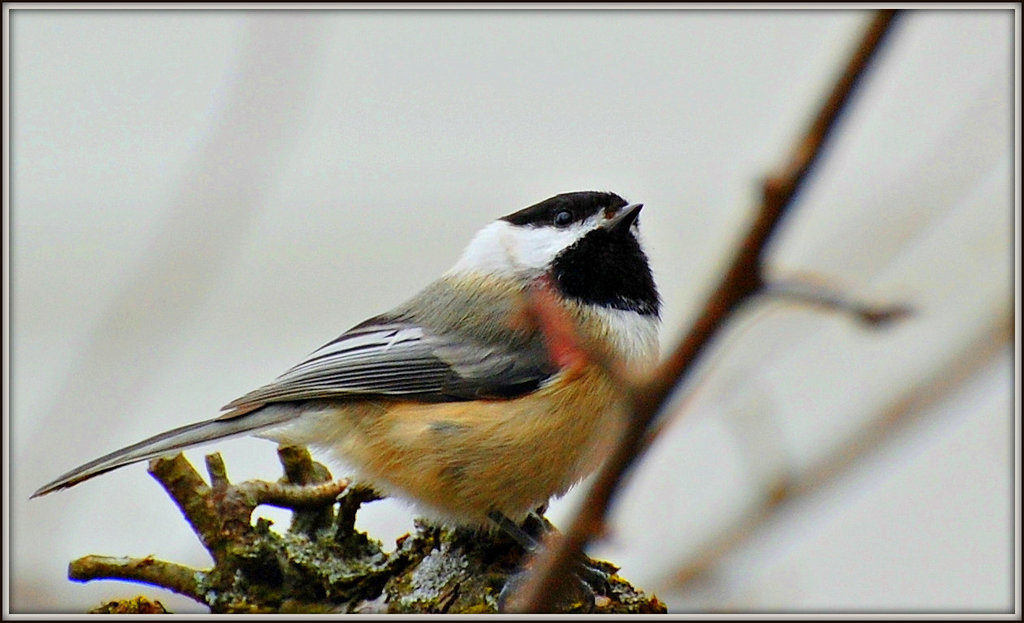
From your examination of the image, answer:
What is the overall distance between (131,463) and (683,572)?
3.88ft

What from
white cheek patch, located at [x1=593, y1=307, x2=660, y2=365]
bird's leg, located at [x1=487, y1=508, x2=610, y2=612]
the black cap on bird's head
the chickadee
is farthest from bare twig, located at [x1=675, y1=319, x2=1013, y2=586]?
the black cap on bird's head

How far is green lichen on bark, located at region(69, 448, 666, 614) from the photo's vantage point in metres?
1.98

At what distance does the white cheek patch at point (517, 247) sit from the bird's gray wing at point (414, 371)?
0.77ft

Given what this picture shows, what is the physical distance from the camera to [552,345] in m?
2.39

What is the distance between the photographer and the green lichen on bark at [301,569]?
198 cm

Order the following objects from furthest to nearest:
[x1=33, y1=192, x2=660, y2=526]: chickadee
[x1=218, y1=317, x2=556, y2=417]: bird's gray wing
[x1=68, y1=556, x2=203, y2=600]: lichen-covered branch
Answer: [x1=218, y1=317, x2=556, y2=417]: bird's gray wing
[x1=33, y1=192, x2=660, y2=526]: chickadee
[x1=68, y1=556, x2=203, y2=600]: lichen-covered branch

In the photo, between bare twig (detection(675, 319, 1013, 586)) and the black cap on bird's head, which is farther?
the black cap on bird's head

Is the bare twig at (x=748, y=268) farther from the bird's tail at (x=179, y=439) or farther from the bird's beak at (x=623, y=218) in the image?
the bird's beak at (x=623, y=218)

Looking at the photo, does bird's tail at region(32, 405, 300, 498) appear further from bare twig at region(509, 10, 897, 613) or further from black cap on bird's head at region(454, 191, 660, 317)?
bare twig at region(509, 10, 897, 613)

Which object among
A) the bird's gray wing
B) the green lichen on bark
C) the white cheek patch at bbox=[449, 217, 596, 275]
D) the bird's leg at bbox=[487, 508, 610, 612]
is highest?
the white cheek patch at bbox=[449, 217, 596, 275]

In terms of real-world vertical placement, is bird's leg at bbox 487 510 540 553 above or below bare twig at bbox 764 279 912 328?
below

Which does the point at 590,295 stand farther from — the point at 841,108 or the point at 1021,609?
the point at 841,108

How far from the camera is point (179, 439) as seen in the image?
7.13 ft


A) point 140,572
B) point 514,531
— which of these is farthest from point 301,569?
point 514,531
